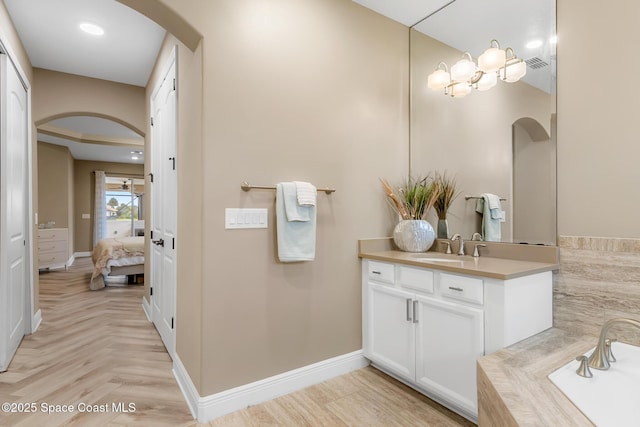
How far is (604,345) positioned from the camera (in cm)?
130

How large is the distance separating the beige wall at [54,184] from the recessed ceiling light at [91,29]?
547 centimetres

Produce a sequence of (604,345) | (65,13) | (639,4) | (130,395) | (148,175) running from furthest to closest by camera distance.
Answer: (148,175) < (65,13) < (130,395) < (639,4) < (604,345)

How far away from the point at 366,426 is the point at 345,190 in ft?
4.71

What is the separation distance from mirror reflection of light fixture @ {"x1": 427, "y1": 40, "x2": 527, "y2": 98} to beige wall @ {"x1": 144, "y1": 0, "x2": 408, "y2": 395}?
0.34m

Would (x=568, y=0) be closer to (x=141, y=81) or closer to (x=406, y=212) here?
(x=406, y=212)

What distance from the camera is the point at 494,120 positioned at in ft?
7.22

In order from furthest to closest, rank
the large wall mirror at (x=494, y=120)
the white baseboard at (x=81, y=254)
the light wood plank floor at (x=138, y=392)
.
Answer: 1. the white baseboard at (x=81, y=254)
2. the large wall mirror at (x=494, y=120)
3. the light wood plank floor at (x=138, y=392)

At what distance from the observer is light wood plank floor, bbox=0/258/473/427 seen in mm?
1783

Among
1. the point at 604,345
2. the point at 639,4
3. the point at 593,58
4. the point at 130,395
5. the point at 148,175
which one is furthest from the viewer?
the point at 148,175

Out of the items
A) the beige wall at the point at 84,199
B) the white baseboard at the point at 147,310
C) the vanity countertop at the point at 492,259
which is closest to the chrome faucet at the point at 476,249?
the vanity countertop at the point at 492,259

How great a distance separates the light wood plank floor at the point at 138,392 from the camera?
70.2 inches

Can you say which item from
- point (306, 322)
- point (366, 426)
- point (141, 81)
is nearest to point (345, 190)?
point (306, 322)

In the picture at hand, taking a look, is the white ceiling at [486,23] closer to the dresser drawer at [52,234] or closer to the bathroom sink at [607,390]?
the bathroom sink at [607,390]

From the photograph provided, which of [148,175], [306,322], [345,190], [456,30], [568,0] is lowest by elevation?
[306,322]
